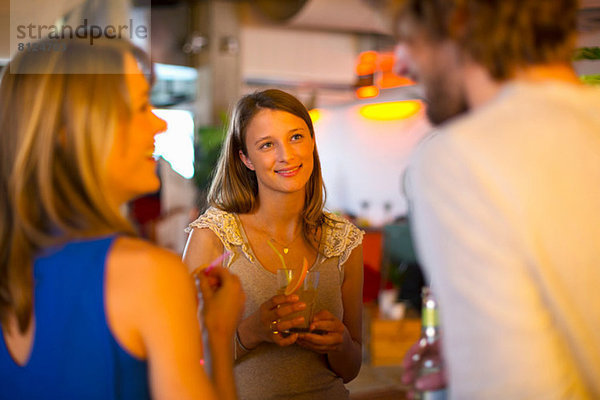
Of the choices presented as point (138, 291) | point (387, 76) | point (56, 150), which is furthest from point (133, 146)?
point (387, 76)

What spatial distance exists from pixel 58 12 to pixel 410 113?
4238mm

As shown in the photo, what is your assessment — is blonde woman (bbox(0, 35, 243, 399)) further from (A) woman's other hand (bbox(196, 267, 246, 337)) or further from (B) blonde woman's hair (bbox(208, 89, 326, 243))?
(B) blonde woman's hair (bbox(208, 89, 326, 243))

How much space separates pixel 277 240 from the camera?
2012 mm

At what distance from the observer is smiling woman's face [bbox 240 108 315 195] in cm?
195

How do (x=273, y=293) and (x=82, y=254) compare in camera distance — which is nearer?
(x=82, y=254)

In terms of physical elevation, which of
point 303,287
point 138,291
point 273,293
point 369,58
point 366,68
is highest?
point 369,58

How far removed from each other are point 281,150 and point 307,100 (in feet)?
27.2

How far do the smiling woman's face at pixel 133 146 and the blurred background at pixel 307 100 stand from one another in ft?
7.30

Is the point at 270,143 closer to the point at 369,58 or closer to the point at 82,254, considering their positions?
the point at 82,254

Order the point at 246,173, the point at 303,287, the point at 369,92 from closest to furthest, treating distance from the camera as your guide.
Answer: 1. the point at 303,287
2. the point at 246,173
3. the point at 369,92

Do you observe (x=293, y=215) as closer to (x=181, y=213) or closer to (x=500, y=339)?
(x=500, y=339)

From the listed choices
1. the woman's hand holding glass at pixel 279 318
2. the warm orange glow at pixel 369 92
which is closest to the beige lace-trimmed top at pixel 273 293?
the woman's hand holding glass at pixel 279 318

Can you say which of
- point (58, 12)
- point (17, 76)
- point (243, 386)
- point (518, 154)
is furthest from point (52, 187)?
point (58, 12)

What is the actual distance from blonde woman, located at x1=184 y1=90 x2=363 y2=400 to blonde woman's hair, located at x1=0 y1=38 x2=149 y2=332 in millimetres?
741
